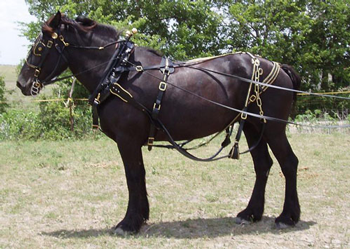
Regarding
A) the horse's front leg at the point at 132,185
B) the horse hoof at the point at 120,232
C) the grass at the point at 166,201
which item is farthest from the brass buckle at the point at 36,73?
the horse hoof at the point at 120,232

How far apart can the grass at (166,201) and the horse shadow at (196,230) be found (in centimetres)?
1

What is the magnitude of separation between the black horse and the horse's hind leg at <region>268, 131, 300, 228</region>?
0.04 feet

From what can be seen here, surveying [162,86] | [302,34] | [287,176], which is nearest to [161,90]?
[162,86]

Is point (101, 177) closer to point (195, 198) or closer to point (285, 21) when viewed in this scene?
point (195, 198)

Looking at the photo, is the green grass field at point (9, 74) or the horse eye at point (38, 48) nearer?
the horse eye at point (38, 48)

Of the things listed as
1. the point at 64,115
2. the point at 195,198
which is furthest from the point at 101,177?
the point at 64,115

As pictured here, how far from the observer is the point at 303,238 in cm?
441

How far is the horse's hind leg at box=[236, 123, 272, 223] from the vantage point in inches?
196

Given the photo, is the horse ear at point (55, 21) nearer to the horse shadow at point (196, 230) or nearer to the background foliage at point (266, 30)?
the horse shadow at point (196, 230)

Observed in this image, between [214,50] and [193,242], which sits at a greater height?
[214,50]

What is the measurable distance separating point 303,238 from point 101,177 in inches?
156

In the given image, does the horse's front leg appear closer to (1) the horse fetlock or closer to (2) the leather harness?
(2) the leather harness

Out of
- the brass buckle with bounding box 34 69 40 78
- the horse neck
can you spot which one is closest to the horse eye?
the brass buckle with bounding box 34 69 40 78

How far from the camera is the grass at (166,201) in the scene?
440 centimetres
